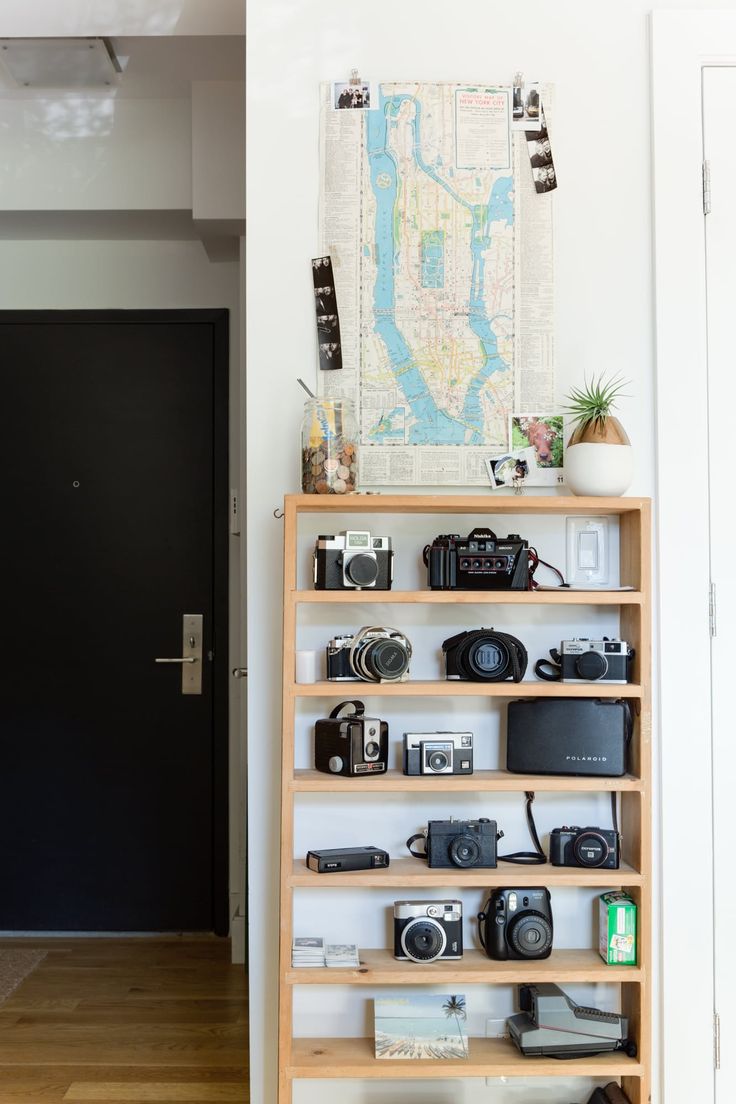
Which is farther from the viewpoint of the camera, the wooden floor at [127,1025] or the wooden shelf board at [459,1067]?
the wooden floor at [127,1025]

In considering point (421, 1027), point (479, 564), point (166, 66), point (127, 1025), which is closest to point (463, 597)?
point (479, 564)

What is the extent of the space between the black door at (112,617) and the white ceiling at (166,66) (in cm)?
70

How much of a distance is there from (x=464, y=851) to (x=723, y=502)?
94 centimetres

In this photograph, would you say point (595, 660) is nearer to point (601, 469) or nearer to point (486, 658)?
point (486, 658)

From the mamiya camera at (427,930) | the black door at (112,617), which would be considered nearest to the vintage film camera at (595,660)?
the mamiya camera at (427,930)

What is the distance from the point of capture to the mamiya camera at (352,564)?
1878mm

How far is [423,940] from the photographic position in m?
1.88

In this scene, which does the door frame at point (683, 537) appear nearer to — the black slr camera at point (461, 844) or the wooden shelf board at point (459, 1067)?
the wooden shelf board at point (459, 1067)

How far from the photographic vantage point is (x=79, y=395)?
10.9 ft

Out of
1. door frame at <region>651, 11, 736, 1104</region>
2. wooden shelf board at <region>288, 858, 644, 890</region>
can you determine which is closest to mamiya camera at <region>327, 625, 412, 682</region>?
wooden shelf board at <region>288, 858, 644, 890</region>

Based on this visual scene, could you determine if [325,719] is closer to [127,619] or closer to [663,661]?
[663,661]

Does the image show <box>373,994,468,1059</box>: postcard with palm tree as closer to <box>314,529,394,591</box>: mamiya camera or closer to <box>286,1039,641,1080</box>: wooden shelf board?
<box>286,1039,641,1080</box>: wooden shelf board

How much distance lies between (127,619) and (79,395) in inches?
31.9

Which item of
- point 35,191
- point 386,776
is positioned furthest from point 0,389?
point 386,776
